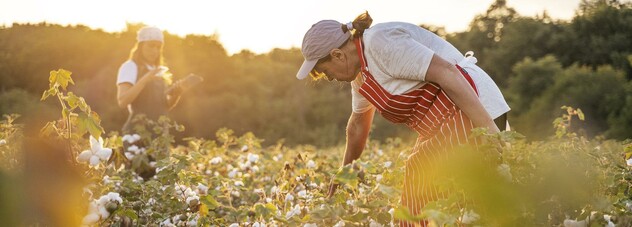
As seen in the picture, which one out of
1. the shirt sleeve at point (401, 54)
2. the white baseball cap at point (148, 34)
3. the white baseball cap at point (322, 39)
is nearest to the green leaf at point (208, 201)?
the white baseball cap at point (322, 39)

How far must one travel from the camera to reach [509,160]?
1.84 meters

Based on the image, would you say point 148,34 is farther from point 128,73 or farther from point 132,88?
point 132,88

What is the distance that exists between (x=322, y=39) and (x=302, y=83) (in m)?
16.6

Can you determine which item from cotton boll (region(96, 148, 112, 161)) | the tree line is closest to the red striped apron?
cotton boll (region(96, 148, 112, 161))

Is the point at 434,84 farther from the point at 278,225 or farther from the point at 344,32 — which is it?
the point at 278,225

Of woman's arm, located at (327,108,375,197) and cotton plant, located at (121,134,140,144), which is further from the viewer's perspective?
cotton plant, located at (121,134,140,144)

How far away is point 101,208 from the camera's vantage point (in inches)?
87.6

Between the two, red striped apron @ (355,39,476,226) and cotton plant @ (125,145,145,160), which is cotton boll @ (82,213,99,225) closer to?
red striped apron @ (355,39,476,226)

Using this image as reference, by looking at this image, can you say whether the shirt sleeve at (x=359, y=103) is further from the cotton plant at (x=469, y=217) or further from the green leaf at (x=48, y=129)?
the cotton plant at (x=469, y=217)

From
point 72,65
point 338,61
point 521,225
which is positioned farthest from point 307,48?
point 72,65

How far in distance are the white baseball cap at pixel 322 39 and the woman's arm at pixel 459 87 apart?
0.34 metres

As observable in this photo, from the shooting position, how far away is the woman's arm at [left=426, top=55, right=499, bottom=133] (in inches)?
95.0

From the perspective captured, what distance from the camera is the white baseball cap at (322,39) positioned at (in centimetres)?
256

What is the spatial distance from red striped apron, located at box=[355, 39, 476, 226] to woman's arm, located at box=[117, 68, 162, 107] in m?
3.12
